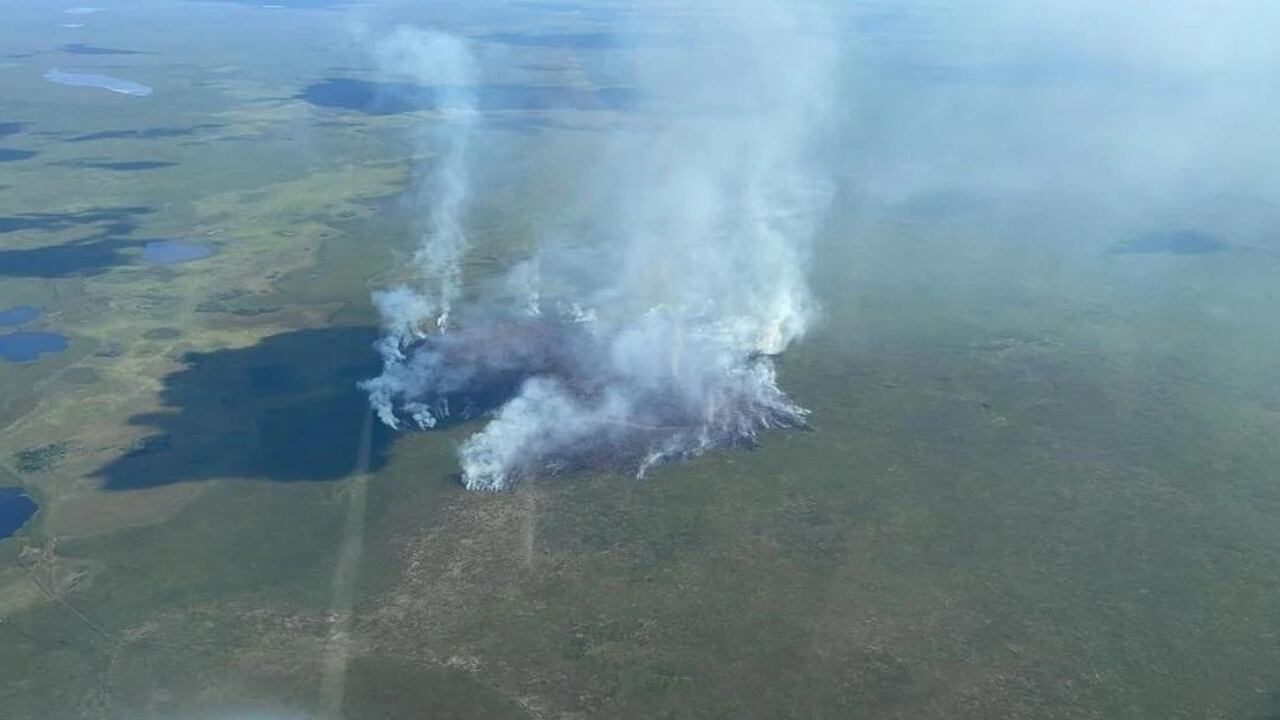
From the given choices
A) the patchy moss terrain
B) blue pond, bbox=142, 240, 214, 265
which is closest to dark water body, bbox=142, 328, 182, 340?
the patchy moss terrain

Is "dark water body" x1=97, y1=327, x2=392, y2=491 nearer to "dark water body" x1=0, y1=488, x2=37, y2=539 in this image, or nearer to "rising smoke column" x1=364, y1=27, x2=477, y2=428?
"rising smoke column" x1=364, y1=27, x2=477, y2=428

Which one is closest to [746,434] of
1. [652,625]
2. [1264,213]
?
[652,625]

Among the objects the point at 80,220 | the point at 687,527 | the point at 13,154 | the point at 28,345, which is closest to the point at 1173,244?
the point at 687,527

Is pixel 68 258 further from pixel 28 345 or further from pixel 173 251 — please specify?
pixel 28 345

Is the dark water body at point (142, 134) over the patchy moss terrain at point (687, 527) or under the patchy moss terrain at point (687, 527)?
under

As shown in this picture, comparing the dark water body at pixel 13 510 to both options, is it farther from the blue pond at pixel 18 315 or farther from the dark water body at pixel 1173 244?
the dark water body at pixel 1173 244

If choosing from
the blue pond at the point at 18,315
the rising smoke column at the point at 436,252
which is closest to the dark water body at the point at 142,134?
the rising smoke column at the point at 436,252
